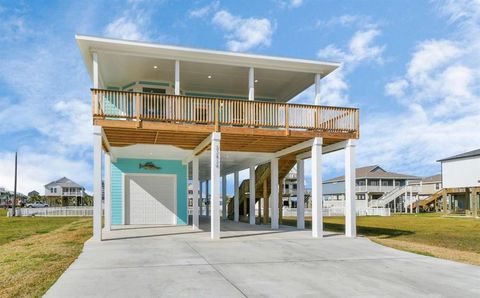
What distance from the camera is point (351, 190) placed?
50.0 ft

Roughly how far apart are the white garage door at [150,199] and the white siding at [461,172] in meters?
33.4

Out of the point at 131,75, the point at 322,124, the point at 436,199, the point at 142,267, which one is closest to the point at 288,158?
the point at 322,124

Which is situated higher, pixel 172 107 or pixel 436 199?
pixel 172 107

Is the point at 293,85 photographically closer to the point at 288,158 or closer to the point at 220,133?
the point at 288,158

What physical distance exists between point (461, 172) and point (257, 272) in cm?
4218

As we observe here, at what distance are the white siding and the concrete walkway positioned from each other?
35008 mm

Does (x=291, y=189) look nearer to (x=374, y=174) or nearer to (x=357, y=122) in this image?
(x=374, y=174)

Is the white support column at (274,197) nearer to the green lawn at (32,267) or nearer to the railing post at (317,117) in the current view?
the railing post at (317,117)

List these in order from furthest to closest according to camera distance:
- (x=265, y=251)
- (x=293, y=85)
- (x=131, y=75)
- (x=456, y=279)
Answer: (x=293, y=85)
(x=131, y=75)
(x=265, y=251)
(x=456, y=279)

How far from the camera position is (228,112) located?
15.2 meters

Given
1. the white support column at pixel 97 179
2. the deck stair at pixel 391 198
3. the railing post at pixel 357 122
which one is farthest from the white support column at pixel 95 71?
the deck stair at pixel 391 198

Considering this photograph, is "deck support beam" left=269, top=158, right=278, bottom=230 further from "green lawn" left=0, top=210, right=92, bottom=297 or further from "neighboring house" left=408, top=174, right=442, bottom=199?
"neighboring house" left=408, top=174, right=442, bottom=199

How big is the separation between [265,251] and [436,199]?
5098cm

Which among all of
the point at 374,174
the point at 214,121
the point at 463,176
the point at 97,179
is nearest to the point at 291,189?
the point at 374,174
